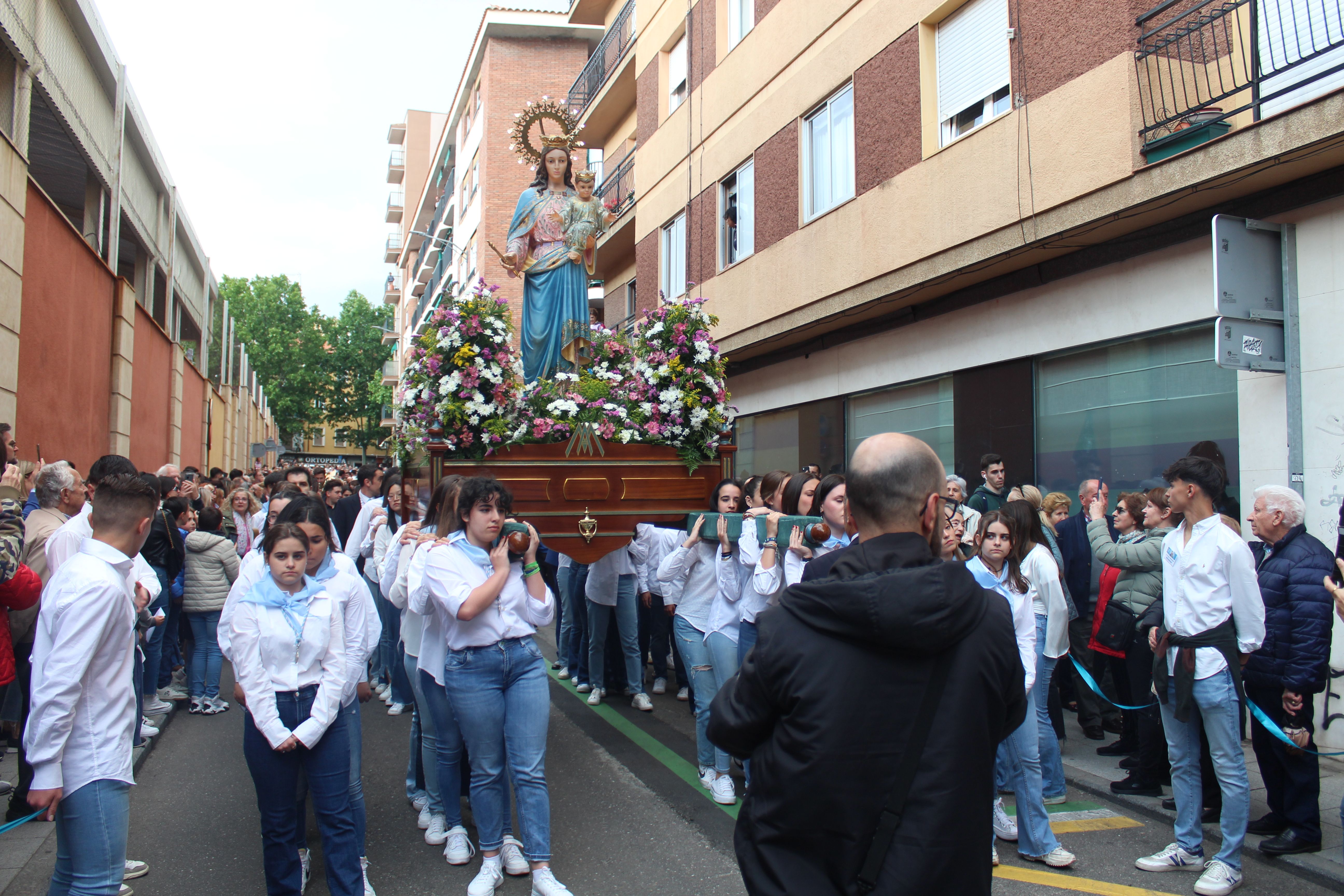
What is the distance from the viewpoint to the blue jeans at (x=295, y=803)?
3998 mm

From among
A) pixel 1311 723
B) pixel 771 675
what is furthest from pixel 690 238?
pixel 771 675

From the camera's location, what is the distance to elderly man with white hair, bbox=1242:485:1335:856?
4867mm

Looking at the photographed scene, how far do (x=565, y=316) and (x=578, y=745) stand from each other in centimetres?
351

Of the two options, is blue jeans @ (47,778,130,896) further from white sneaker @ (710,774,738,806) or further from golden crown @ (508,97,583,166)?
golden crown @ (508,97,583,166)

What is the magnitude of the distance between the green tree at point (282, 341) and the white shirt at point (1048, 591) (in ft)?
207

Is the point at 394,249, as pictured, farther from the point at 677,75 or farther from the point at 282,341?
the point at 677,75

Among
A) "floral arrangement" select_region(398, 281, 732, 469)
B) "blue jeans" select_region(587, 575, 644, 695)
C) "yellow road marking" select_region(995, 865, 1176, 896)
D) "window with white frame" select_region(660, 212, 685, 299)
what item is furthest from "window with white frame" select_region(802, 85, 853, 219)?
"yellow road marking" select_region(995, 865, 1176, 896)

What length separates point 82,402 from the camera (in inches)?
575

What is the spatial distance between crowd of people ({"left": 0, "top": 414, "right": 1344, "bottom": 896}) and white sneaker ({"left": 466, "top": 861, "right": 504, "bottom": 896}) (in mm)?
27

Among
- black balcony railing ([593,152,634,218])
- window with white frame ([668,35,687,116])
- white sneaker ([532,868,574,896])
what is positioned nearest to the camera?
white sneaker ([532,868,574,896])

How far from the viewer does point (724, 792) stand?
5.75m

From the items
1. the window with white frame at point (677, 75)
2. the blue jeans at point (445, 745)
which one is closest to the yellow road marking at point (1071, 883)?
the blue jeans at point (445, 745)

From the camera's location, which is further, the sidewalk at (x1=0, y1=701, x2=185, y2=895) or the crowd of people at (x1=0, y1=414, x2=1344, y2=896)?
the sidewalk at (x1=0, y1=701, x2=185, y2=895)

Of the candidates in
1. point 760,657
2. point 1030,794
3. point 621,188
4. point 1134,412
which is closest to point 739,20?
point 621,188
